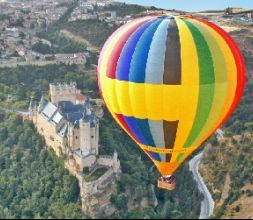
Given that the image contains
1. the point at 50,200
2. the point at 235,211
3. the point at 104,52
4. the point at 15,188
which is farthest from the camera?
the point at 15,188

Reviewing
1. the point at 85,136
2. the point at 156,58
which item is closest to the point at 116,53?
the point at 156,58

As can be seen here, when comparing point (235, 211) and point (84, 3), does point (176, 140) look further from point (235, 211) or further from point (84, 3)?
point (84, 3)

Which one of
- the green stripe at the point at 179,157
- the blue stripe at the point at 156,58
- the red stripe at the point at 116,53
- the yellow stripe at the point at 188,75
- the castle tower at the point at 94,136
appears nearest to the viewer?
the yellow stripe at the point at 188,75

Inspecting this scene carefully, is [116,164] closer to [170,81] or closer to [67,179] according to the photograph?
[67,179]

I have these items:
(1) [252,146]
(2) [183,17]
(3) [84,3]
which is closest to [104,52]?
(2) [183,17]

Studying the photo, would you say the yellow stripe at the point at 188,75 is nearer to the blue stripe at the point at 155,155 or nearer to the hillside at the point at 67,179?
the blue stripe at the point at 155,155

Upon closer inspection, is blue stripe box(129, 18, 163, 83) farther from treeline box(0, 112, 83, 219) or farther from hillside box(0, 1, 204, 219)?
treeline box(0, 112, 83, 219)

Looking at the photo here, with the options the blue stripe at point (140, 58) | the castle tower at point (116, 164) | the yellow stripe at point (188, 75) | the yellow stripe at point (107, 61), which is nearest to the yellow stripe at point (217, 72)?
the yellow stripe at point (188, 75)
